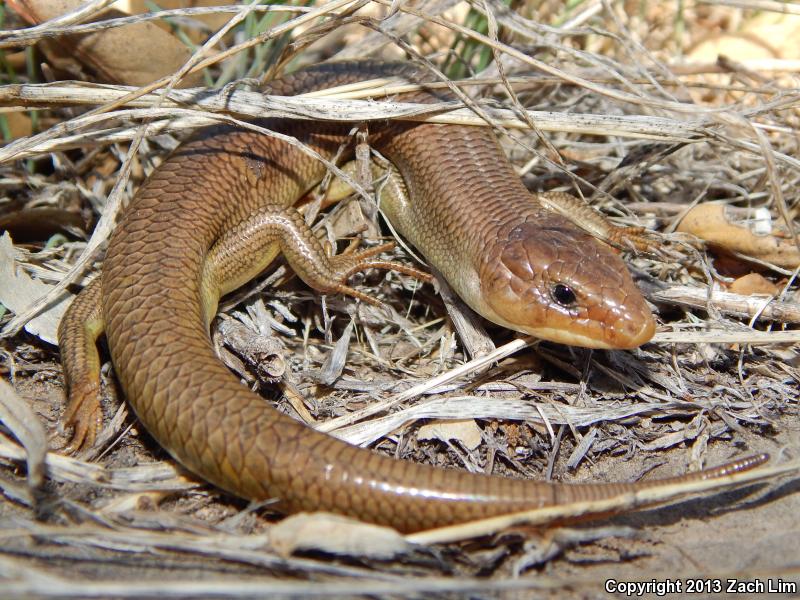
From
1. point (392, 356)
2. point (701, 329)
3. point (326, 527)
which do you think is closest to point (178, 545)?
point (326, 527)

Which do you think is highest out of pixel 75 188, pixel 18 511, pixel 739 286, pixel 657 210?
pixel 75 188

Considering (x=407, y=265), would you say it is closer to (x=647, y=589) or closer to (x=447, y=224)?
(x=447, y=224)

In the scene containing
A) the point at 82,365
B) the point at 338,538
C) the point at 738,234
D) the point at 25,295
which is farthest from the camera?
A: the point at 738,234

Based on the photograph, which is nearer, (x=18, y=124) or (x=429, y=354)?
(x=429, y=354)

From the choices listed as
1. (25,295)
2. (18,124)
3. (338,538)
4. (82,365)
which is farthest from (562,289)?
(18,124)

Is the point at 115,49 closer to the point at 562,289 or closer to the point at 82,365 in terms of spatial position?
the point at 82,365

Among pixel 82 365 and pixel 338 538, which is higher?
pixel 82 365

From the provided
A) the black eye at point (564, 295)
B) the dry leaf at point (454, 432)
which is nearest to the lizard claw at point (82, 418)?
the dry leaf at point (454, 432)
